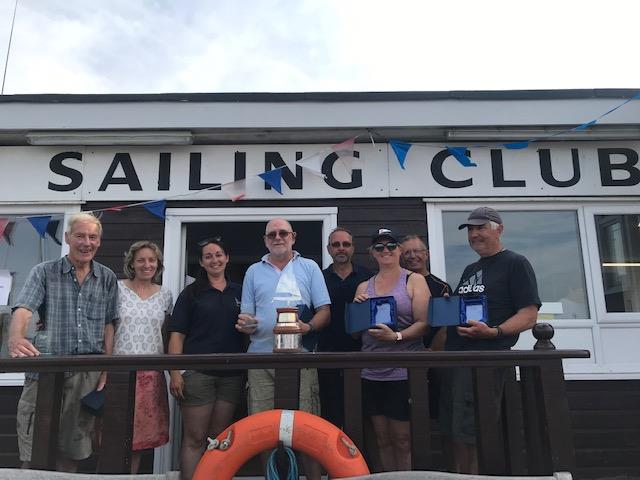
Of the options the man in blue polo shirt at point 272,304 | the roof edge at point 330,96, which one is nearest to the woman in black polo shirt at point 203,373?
the man in blue polo shirt at point 272,304

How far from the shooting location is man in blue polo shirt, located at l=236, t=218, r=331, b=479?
272 centimetres

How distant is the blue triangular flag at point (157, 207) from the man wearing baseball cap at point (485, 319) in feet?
7.16

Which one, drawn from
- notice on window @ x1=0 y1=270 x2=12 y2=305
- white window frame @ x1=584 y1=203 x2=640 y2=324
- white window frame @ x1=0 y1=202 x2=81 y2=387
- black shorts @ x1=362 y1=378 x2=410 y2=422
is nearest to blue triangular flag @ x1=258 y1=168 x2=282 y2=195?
white window frame @ x1=0 y1=202 x2=81 y2=387

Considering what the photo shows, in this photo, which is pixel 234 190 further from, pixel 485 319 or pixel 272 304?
pixel 485 319

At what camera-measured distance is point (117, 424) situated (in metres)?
2.26

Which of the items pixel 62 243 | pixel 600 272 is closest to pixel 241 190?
pixel 62 243

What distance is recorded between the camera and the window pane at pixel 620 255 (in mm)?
3812

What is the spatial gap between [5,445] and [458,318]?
3.11 metres

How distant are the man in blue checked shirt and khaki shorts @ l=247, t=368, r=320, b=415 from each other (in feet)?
2.53

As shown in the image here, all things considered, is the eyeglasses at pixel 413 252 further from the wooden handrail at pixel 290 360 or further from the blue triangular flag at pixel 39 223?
the blue triangular flag at pixel 39 223

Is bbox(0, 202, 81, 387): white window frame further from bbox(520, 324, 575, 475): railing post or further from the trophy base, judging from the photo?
bbox(520, 324, 575, 475): railing post

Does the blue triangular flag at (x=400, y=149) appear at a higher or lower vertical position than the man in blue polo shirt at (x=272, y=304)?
higher

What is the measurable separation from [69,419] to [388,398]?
5.23 ft

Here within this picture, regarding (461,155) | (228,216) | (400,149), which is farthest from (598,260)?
(228,216)
